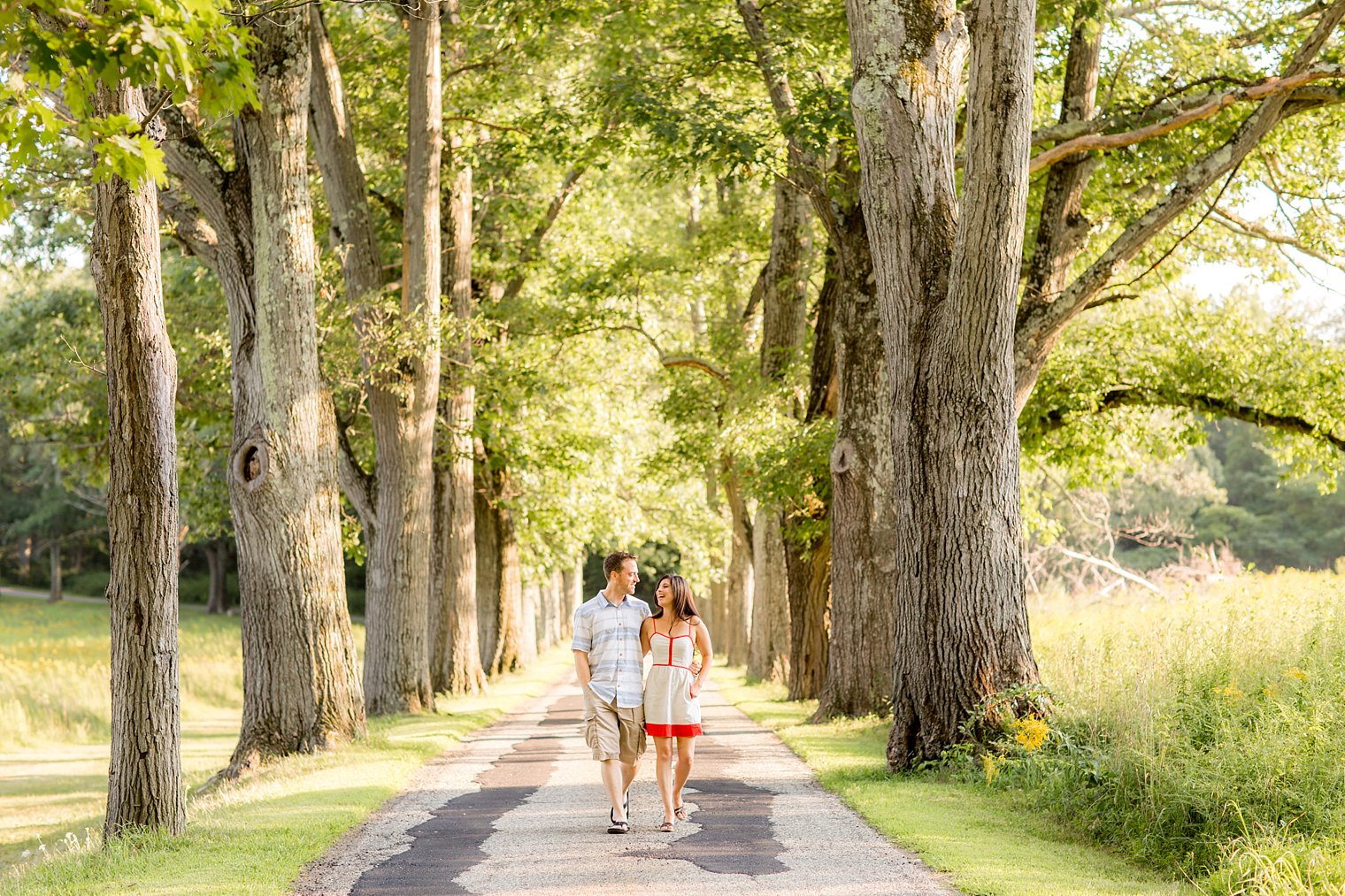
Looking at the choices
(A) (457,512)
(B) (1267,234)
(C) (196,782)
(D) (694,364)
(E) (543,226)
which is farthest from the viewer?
(D) (694,364)

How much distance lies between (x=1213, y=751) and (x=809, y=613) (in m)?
13.4

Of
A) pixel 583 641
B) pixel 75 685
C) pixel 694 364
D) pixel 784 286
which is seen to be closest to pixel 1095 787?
pixel 583 641

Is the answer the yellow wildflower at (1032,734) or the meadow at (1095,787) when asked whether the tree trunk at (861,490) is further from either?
the yellow wildflower at (1032,734)

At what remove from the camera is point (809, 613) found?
2130cm

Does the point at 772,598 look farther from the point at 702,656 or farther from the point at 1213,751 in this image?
the point at 1213,751

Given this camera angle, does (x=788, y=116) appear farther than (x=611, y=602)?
Yes

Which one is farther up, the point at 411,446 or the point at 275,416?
the point at 411,446

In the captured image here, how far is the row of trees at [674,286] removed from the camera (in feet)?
29.8

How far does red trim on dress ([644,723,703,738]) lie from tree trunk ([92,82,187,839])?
3.43 metres

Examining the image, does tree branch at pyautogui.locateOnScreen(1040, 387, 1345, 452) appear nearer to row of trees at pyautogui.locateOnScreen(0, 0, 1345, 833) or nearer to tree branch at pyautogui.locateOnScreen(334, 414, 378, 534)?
row of trees at pyautogui.locateOnScreen(0, 0, 1345, 833)

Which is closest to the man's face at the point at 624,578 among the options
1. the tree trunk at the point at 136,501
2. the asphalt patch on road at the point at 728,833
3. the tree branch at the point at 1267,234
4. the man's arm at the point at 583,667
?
the man's arm at the point at 583,667

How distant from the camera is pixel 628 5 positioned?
18172mm

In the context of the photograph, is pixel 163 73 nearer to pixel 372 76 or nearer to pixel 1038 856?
pixel 1038 856

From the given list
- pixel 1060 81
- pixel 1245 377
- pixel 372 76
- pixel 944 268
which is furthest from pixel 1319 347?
pixel 372 76
